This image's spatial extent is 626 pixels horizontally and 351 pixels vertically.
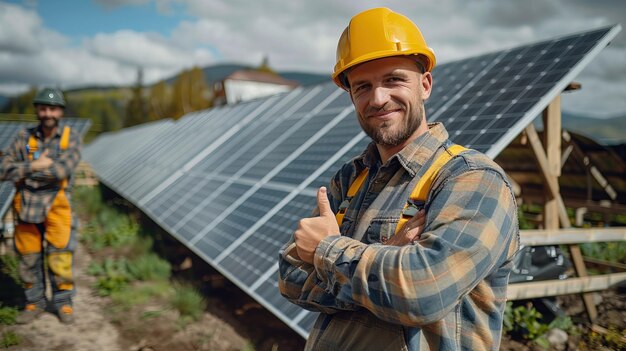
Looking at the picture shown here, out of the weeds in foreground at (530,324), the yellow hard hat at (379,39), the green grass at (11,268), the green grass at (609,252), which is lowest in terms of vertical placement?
the green grass at (609,252)

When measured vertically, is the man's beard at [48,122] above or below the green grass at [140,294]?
above

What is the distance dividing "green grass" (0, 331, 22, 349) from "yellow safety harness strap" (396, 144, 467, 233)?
14.2ft

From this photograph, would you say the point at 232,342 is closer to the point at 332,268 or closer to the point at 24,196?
the point at 24,196

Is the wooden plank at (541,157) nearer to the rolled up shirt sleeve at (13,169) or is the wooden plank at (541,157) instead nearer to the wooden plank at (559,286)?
the wooden plank at (559,286)

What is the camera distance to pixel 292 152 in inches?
262

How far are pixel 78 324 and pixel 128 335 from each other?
0.72m

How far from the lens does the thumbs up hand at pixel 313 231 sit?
1.86 m

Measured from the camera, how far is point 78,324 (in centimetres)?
542

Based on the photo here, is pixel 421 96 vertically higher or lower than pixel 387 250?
higher

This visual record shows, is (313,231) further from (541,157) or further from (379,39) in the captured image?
(541,157)

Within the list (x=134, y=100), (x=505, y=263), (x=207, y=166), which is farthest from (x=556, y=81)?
(x=134, y=100)

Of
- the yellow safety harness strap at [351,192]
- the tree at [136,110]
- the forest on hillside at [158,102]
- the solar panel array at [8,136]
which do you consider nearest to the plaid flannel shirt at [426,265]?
the yellow safety harness strap at [351,192]

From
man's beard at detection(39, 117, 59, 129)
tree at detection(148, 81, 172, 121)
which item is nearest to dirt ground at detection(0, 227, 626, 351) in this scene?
man's beard at detection(39, 117, 59, 129)

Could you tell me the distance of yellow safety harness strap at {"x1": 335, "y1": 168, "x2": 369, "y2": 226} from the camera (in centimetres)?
217
